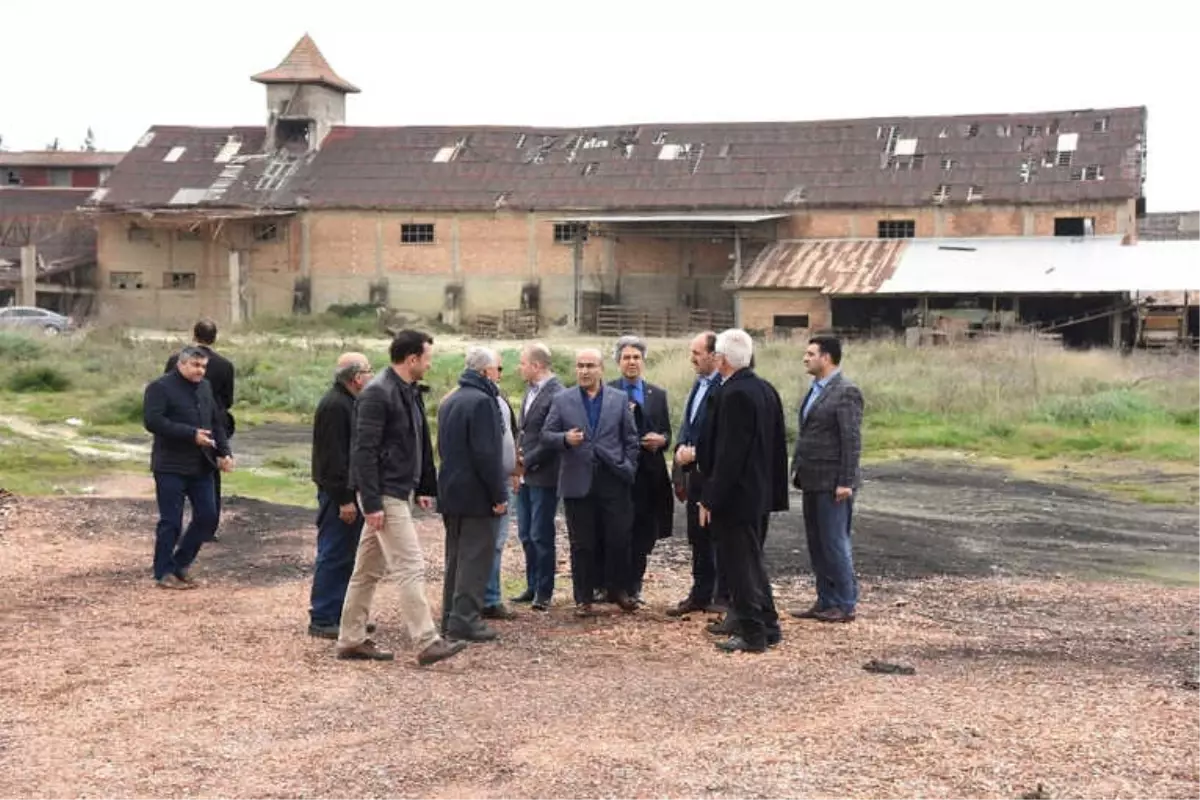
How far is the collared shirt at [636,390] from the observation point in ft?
29.3

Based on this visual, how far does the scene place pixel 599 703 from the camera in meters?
6.48

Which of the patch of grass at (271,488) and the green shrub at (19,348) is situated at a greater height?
the green shrub at (19,348)

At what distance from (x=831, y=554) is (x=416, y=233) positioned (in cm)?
3576

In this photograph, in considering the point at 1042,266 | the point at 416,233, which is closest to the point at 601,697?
the point at 1042,266

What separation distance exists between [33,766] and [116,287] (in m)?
42.1

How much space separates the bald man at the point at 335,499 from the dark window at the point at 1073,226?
32975 mm

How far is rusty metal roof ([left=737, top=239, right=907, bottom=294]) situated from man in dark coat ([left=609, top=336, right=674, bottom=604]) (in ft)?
87.2

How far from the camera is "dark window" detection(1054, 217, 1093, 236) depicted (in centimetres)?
3750

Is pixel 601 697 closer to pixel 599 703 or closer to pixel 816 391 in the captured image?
pixel 599 703

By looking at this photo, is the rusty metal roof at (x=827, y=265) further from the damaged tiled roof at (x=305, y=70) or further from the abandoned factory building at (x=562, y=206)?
the damaged tiled roof at (x=305, y=70)

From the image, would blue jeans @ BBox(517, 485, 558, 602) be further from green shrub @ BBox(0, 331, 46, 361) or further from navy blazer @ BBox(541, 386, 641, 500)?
green shrub @ BBox(0, 331, 46, 361)

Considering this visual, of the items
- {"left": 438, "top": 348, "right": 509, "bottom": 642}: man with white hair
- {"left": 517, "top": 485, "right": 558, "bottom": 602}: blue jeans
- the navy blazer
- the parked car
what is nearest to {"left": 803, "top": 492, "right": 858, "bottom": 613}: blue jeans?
the navy blazer

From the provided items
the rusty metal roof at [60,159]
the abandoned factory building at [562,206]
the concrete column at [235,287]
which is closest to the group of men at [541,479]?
the abandoned factory building at [562,206]

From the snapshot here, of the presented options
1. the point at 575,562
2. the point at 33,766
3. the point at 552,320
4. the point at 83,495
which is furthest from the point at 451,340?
the point at 33,766
